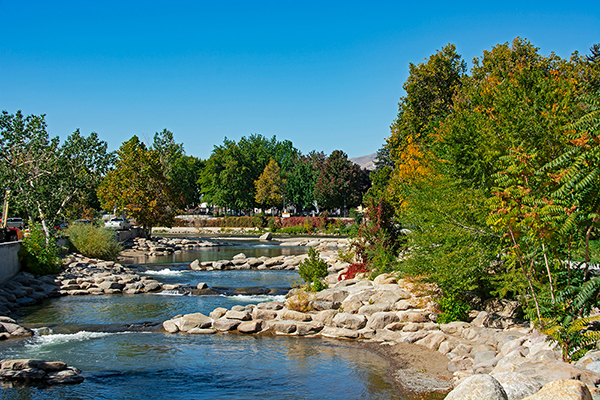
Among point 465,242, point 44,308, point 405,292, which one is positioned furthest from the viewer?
point 44,308

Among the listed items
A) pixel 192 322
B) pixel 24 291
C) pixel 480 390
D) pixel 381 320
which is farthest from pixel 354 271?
pixel 480 390

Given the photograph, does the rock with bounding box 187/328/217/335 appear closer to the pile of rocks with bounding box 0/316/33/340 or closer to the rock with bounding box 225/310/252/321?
the rock with bounding box 225/310/252/321

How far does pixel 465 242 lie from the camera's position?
13.2m

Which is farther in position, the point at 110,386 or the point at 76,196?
the point at 76,196

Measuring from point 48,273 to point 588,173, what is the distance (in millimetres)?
25001

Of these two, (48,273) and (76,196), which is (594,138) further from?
(76,196)

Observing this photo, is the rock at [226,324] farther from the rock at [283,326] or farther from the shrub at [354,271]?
the shrub at [354,271]

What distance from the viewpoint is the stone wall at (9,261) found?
21609 millimetres

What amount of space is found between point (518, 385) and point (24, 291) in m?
20.4

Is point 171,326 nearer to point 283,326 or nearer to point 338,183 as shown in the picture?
point 283,326

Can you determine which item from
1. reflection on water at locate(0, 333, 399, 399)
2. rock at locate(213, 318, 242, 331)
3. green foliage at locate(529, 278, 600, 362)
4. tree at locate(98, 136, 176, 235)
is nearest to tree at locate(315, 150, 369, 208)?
tree at locate(98, 136, 176, 235)

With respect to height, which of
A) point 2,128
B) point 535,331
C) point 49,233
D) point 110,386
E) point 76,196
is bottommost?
point 110,386

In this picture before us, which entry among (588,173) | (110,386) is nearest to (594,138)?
(588,173)

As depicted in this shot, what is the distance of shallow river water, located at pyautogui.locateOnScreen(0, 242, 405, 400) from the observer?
34.9ft
